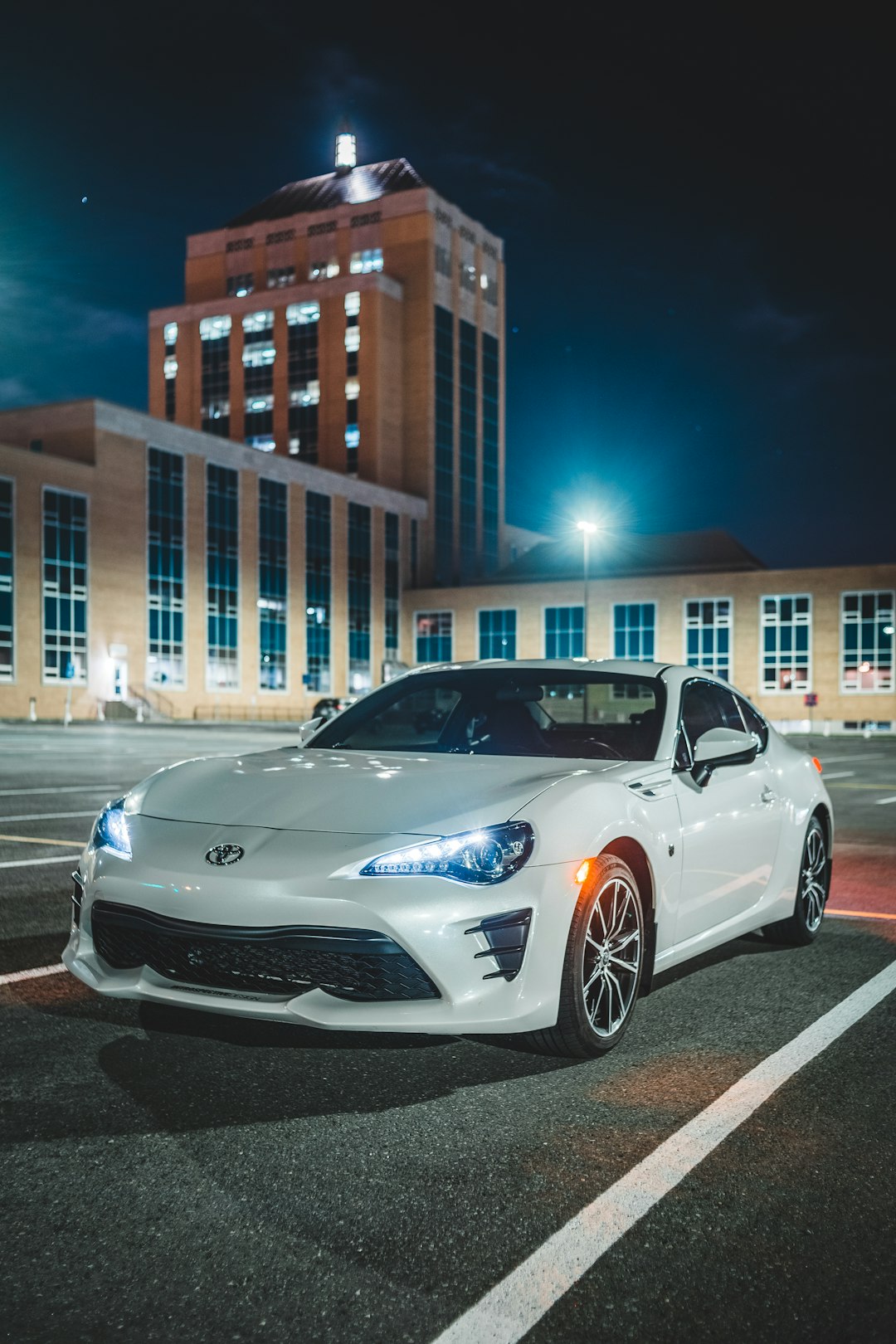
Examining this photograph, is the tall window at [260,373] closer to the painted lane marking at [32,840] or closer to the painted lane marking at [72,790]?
the painted lane marking at [72,790]

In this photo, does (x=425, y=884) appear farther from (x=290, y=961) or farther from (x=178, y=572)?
(x=178, y=572)

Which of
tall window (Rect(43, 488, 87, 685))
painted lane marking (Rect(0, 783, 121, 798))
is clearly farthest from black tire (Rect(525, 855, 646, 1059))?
tall window (Rect(43, 488, 87, 685))

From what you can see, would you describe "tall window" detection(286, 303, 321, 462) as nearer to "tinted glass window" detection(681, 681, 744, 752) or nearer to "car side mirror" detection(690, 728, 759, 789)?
"tinted glass window" detection(681, 681, 744, 752)

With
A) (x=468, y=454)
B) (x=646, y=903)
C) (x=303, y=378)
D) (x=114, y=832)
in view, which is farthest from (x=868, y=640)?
(x=114, y=832)

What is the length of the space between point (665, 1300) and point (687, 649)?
80.5 metres

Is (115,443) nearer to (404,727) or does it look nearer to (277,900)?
(404,727)

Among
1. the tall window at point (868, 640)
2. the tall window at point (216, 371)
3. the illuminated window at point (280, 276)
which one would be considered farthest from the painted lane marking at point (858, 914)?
the illuminated window at point (280, 276)

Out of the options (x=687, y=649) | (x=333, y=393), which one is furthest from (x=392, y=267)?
(x=687, y=649)

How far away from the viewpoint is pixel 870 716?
75688 mm

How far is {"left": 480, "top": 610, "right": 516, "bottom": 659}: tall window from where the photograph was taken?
88.2 metres

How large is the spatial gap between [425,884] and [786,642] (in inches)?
3041

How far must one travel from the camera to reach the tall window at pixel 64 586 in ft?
208

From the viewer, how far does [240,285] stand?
353ft

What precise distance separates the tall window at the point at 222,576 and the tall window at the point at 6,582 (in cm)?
1557
